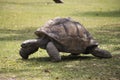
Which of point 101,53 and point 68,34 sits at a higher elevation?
point 68,34

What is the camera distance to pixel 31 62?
8648 millimetres

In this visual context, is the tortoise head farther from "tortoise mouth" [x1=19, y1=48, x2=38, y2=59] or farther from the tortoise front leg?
the tortoise front leg

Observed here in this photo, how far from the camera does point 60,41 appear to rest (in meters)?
8.68

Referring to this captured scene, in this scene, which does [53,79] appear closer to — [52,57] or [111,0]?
[52,57]

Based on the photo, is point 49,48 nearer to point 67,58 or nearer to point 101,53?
point 67,58

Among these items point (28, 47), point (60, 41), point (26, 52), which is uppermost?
point (60, 41)

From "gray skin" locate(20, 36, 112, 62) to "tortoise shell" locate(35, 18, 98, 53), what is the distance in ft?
0.37

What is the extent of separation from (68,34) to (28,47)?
844 millimetres

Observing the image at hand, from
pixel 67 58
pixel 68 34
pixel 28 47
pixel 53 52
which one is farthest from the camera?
pixel 67 58

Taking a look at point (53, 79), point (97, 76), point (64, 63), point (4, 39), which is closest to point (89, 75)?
point (97, 76)

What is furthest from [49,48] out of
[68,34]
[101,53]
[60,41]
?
[101,53]

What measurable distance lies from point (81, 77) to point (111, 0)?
3217 cm

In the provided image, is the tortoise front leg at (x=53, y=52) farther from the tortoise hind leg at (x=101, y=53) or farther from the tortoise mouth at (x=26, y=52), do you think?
the tortoise hind leg at (x=101, y=53)

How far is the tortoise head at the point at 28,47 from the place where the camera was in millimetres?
8852
